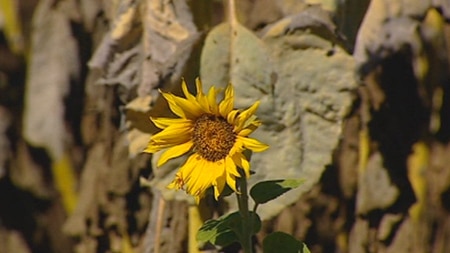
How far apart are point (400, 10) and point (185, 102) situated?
61 cm

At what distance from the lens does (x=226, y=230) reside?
1.12m

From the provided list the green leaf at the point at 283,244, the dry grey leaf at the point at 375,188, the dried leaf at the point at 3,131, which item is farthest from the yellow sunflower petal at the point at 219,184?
the dried leaf at the point at 3,131

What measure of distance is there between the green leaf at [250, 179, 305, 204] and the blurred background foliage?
0.30 meters

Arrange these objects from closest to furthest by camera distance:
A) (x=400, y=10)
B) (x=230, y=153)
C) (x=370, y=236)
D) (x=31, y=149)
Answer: (x=230, y=153)
(x=400, y=10)
(x=370, y=236)
(x=31, y=149)

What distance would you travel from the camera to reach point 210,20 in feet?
5.02

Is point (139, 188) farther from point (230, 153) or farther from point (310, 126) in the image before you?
point (230, 153)

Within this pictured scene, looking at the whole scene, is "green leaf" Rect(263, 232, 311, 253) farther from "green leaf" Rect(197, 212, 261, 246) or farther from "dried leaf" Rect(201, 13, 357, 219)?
"dried leaf" Rect(201, 13, 357, 219)

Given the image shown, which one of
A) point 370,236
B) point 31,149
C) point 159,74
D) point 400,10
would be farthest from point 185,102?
point 31,149

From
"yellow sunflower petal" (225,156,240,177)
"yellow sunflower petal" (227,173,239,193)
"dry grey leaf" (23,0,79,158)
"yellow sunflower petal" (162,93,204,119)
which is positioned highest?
"yellow sunflower petal" (162,93,204,119)

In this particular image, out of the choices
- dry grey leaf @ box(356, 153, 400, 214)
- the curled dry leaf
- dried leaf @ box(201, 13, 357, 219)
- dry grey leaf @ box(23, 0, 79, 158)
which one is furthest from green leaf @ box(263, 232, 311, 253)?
dry grey leaf @ box(23, 0, 79, 158)

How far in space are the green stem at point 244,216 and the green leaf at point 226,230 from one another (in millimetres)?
14

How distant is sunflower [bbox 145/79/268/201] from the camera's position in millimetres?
1036

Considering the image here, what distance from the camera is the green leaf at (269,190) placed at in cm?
109

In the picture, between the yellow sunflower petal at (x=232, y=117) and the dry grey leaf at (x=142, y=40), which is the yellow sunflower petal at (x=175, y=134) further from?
the dry grey leaf at (x=142, y=40)
